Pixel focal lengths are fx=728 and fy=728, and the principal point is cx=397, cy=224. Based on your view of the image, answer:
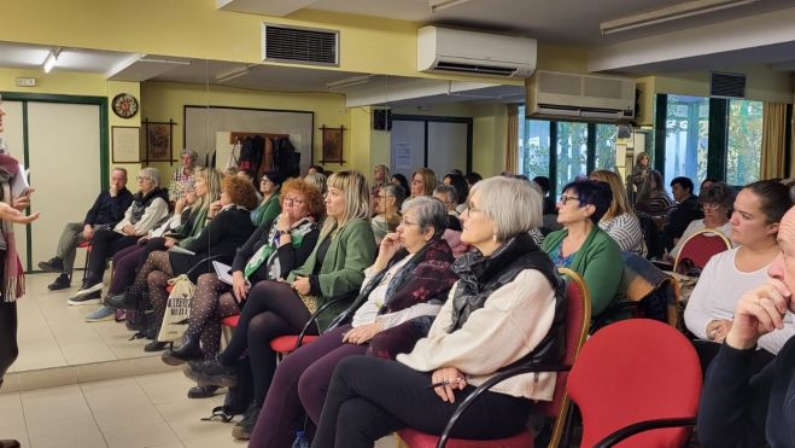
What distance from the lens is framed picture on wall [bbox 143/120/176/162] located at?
162 inches

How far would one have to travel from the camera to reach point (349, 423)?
7.13ft

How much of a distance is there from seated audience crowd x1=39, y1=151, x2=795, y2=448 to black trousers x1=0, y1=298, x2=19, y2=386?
80 cm

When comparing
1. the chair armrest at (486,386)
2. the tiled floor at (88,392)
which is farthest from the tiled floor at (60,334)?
the chair armrest at (486,386)

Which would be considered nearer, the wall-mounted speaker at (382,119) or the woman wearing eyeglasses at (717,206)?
the woman wearing eyeglasses at (717,206)

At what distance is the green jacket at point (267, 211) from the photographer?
416cm

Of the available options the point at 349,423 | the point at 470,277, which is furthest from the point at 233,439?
the point at 470,277

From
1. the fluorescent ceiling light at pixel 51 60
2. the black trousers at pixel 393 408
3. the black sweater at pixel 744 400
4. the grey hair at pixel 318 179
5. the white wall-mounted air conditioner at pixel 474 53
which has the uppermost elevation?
the white wall-mounted air conditioner at pixel 474 53

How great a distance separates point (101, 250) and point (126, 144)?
0.62 meters

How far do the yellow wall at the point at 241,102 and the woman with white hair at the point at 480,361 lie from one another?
2.47 m

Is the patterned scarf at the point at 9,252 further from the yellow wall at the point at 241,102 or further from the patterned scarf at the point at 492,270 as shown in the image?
the patterned scarf at the point at 492,270

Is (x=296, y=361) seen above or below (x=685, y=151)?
below

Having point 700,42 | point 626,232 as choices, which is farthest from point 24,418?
point 700,42

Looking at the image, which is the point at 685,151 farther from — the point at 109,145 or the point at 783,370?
the point at 783,370

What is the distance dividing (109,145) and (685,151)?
16.1 ft
